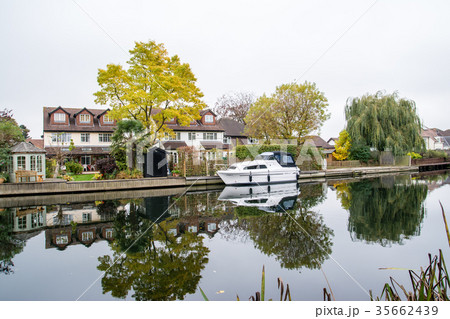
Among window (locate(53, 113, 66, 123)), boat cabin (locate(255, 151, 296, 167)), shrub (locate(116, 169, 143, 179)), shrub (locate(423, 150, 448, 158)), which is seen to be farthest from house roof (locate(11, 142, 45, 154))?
shrub (locate(423, 150, 448, 158))

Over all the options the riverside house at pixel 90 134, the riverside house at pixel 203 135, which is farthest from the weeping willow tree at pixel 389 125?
the riverside house at pixel 203 135

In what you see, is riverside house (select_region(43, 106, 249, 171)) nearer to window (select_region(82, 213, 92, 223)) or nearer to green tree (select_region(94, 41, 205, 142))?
green tree (select_region(94, 41, 205, 142))

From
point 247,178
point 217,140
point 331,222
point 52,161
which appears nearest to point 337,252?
point 331,222

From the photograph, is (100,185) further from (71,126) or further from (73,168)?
(71,126)

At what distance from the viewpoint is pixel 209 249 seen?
656cm

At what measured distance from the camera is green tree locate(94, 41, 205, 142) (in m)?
21.7

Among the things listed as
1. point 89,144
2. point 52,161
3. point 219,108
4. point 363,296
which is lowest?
point 363,296

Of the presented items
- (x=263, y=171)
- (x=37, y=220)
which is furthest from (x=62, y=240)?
(x=263, y=171)

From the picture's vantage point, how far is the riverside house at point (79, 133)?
31.3 meters

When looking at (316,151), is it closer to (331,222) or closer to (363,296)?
(331,222)

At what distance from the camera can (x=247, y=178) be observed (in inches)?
814

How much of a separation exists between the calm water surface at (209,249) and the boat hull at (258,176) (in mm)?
8266

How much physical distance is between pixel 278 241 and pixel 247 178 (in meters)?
13.7

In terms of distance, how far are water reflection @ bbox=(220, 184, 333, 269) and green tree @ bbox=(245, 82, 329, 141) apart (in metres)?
17.8
